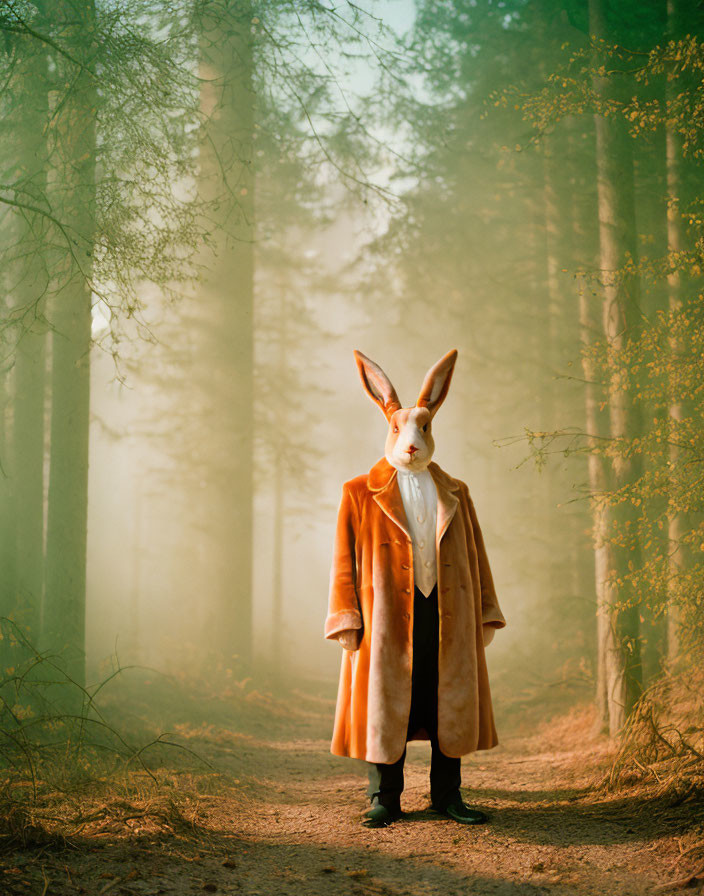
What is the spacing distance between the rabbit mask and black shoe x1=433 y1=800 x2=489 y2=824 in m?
1.97

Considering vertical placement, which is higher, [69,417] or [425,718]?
[69,417]

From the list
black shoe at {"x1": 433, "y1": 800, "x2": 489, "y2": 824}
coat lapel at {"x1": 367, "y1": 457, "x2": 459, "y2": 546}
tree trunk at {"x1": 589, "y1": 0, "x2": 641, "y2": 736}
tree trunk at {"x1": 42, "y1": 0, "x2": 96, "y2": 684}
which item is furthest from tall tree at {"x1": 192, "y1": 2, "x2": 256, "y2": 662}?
black shoe at {"x1": 433, "y1": 800, "x2": 489, "y2": 824}

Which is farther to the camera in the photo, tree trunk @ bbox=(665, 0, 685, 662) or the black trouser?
tree trunk @ bbox=(665, 0, 685, 662)

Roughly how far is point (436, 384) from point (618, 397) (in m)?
2.39

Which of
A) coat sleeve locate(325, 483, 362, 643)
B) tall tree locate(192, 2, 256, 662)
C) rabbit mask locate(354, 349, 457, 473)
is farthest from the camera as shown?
tall tree locate(192, 2, 256, 662)

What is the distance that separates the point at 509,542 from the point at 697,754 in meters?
6.37

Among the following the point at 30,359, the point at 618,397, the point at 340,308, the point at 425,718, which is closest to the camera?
the point at 425,718

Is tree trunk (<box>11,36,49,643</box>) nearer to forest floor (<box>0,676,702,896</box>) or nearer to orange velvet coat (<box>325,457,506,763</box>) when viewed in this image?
forest floor (<box>0,676,702,896</box>)

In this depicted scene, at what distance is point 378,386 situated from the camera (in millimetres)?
4637

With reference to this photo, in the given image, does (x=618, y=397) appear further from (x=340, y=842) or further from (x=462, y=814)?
(x=340, y=842)

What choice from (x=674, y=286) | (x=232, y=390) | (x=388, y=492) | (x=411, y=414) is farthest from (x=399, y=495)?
(x=232, y=390)

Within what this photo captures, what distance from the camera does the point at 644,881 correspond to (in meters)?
3.30

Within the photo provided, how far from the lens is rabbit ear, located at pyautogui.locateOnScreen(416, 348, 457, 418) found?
445 cm

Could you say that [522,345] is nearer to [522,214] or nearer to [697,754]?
[522,214]
